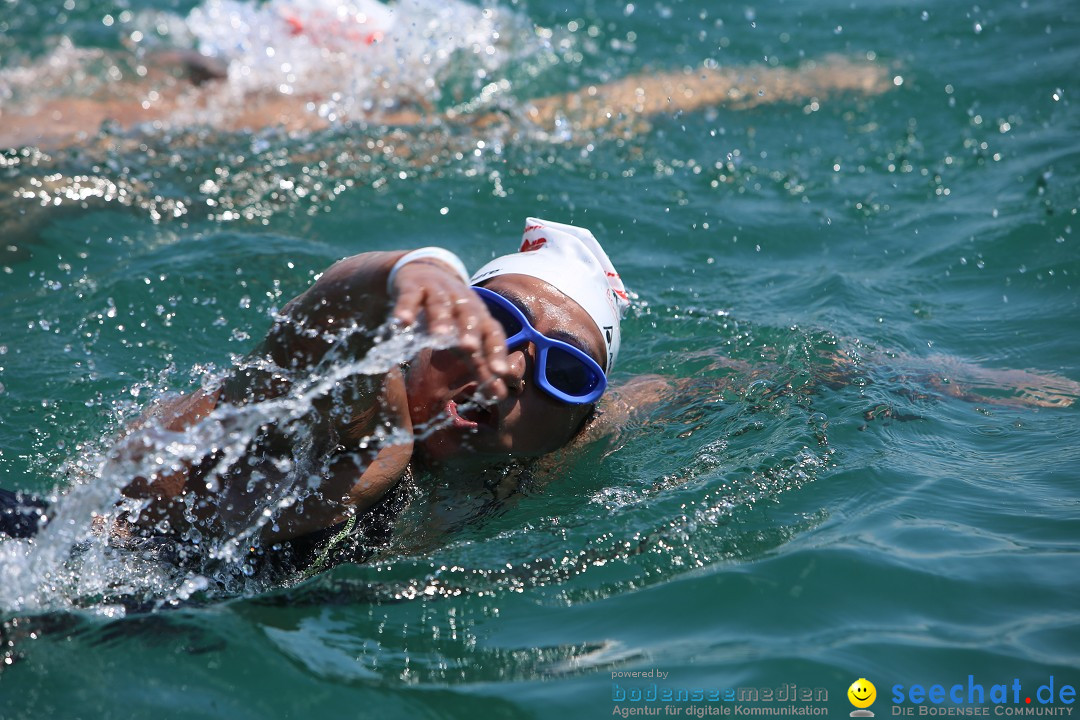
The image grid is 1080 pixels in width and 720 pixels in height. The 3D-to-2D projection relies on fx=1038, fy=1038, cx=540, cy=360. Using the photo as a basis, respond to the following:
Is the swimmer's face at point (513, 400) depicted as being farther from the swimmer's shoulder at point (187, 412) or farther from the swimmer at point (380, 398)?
the swimmer's shoulder at point (187, 412)

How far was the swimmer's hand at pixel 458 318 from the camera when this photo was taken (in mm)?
2436

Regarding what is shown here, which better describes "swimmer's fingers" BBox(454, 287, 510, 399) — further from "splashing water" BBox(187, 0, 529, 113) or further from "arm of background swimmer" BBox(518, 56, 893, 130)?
"splashing water" BBox(187, 0, 529, 113)

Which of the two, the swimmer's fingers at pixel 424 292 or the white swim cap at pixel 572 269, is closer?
the swimmer's fingers at pixel 424 292

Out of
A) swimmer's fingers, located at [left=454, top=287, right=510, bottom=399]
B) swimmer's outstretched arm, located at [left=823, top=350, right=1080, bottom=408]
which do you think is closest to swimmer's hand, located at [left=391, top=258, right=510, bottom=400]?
swimmer's fingers, located at [left=454, top=287, right=510, bottom=399]

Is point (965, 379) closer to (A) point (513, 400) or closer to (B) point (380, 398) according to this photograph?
(A) point (513, 400)

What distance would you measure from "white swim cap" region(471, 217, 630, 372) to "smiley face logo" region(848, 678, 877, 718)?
1.66m

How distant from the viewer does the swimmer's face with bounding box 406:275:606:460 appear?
335 centimetres

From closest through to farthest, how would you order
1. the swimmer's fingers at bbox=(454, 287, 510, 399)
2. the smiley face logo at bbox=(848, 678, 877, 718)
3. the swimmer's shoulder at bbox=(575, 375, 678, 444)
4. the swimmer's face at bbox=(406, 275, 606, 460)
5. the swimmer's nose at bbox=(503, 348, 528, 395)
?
the swimmer's fingers at bbox=(454, 287, 510, 399) < the smiley face logo at bbox=(848, 678, 877, 718) < the swimmer's face at bbox=(406, 275, 606, 460) < the swimmer's nose at bbox=(503, 348, 528, 395) < the swimmer's shoulder at bbox=(575, 375, 678, 444)

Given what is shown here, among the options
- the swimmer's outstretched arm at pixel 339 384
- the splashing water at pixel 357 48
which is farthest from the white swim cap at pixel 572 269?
the splashing water at pixel 357 48

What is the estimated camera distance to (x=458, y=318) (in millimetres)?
2494

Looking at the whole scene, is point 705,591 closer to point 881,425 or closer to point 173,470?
point 881,425

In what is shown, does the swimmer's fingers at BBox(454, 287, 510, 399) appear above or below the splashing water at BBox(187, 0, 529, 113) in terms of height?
below

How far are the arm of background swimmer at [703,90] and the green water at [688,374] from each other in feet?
0.72

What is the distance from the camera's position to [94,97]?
305 inches
